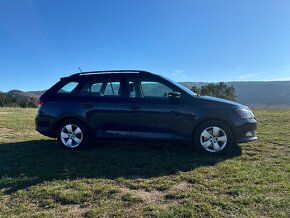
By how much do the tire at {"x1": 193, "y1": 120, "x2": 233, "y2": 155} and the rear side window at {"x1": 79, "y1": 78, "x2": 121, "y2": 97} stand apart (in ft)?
6.52

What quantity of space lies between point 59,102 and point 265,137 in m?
5.36

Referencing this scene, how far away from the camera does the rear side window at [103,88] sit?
7656mm

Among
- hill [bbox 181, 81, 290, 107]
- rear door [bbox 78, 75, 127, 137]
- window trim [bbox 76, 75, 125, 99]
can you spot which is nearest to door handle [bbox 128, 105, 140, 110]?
rear door [bbox 78, 75, 127, 137]

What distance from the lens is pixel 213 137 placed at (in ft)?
23.3

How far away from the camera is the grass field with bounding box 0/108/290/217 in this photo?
4.34 m

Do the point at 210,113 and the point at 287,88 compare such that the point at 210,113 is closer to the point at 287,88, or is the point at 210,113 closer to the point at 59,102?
the point at 59,102

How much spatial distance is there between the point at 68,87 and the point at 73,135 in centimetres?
111

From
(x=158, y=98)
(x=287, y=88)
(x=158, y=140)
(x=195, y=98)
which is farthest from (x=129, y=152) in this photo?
(x=287, y=88)

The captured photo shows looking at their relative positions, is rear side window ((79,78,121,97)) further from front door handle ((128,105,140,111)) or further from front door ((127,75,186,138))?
front door handle ((128,105,140,111))

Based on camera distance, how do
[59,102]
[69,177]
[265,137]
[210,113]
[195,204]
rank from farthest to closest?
[265,137] < [59,102] < [210,113] < [69,177] < [195,204]

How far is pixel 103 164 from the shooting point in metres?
6.40

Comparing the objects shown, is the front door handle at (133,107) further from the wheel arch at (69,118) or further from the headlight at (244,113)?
the headlight at (244,113)

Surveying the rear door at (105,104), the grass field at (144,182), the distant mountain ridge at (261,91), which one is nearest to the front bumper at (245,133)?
the grass field at (144,182)

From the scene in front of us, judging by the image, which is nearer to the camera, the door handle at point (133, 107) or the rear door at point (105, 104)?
the door handle at point (133, 107)
